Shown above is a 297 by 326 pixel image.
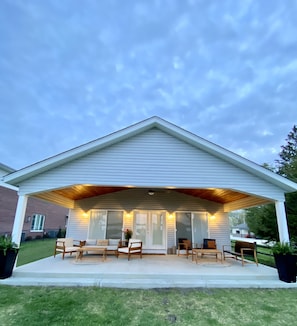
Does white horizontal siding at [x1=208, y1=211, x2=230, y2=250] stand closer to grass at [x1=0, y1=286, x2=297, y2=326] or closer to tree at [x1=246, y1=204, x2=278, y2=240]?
tree at [x1=246, y1=204, x2=278, y2=240]

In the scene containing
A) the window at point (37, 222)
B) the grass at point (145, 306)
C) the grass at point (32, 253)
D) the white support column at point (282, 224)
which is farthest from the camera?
the window at point (37, 222)

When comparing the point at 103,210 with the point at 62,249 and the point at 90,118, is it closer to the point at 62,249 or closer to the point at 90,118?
the point at 62,249

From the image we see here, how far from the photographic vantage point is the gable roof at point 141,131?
239 inches

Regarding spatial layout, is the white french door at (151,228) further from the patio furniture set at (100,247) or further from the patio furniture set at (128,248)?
the patio furniture set at (100,247)

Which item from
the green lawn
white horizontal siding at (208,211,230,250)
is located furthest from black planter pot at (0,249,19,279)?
white horizontal siding at (208,211,230,250)

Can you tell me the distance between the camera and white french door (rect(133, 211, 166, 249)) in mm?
10000

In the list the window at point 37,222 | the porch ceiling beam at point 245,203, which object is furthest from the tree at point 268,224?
the window at point 37,222

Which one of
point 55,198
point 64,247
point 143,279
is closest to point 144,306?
point 143,279

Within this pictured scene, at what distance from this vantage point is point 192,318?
11.1ft

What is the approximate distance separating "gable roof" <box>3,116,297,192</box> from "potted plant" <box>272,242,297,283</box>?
194cm

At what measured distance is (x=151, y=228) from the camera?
10188 mm

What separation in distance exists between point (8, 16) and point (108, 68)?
896 centimetres

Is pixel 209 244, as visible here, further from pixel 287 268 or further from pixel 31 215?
pixel 31 215

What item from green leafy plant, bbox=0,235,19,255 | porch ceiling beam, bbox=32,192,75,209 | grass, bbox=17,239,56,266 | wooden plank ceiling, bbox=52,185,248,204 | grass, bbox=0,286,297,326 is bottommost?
grass, bbox=17,239,56,266
